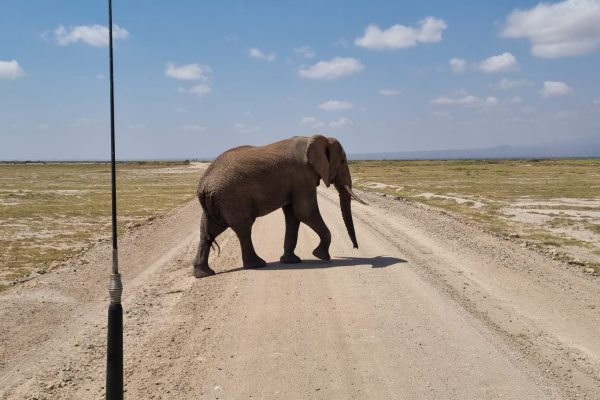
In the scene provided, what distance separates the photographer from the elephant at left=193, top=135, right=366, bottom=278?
547 inches

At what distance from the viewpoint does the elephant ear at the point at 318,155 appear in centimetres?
1446

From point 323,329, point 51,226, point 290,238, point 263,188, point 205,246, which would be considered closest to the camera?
point 323,329

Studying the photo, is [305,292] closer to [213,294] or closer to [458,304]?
[213,294]

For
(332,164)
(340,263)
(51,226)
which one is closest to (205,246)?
(340,263)

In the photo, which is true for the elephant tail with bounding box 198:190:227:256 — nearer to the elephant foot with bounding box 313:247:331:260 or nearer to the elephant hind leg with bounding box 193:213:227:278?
the elephant hind leg with bounding box 193:213:227:278

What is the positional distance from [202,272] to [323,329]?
19.1ft

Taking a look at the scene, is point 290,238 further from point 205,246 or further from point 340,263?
point 205,246

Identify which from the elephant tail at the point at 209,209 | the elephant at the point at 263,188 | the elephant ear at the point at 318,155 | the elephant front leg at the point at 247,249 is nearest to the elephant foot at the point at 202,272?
the elephant at the point at 263,188

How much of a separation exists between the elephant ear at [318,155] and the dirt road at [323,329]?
2581 mm

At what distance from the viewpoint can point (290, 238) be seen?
48.8ft

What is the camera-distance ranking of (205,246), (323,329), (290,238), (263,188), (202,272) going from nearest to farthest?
1. (323,329)
2. (202,272)
3. (205,246)
4. (263,188)
5. (290,238)

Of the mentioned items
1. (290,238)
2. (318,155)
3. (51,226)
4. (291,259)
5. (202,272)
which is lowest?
(51,226)

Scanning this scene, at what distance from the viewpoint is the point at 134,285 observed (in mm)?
13039

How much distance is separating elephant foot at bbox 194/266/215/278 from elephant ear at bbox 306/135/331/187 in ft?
13.3
